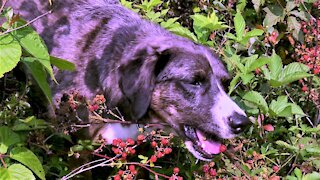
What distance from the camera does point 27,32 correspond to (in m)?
2.05

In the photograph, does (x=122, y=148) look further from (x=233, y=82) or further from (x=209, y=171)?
(x=233, y=82)

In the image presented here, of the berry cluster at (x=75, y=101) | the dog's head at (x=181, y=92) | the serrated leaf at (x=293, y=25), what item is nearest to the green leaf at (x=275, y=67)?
the dog's head at (x=181, y=92)

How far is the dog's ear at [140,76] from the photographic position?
3.23 m

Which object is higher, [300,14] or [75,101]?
[75,101]

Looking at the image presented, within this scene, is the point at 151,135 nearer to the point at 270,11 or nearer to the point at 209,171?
the point at 209,171

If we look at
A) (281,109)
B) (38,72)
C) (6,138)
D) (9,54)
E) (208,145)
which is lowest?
(208,145)

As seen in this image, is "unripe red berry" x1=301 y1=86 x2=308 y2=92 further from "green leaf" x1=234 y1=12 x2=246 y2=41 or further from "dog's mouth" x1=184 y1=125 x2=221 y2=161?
"dog's mouth" x1=184 y1=125 x2=221 y2=161

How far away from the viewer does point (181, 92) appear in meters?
3.26

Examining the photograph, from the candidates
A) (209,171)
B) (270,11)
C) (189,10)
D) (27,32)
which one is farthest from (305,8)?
(27,32)

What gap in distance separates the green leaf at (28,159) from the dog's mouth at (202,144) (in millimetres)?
1225

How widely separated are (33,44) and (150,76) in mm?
1288

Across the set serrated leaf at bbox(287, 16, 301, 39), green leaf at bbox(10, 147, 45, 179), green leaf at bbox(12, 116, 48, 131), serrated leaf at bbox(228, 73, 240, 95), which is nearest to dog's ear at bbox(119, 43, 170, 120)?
serrated leaf at bbox(228, 73, 240, 95)

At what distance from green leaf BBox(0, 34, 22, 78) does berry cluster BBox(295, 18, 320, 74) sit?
98.3 inches

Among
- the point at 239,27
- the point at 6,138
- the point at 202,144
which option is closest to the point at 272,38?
the point at 239,27
